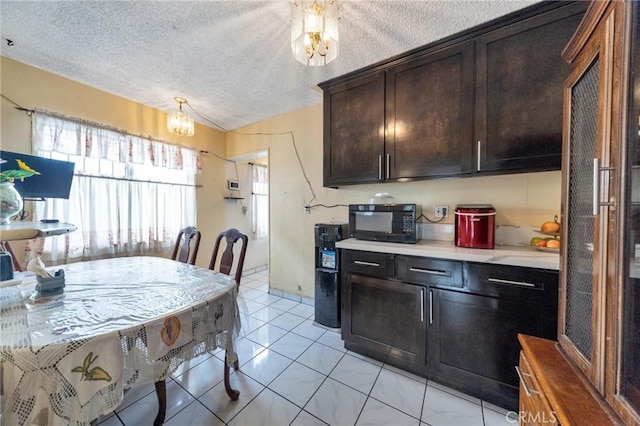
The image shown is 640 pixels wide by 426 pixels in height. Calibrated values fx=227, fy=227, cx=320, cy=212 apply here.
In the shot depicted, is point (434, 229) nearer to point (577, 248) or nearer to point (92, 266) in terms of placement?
point (577, 248)

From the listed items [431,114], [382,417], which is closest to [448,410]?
[382,417]

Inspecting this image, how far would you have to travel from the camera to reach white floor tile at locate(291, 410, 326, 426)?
1.31 metres

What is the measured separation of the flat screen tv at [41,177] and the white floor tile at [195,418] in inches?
75.3

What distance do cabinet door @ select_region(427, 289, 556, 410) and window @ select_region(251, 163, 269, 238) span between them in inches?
132

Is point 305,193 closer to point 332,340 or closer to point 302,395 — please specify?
point 332,340

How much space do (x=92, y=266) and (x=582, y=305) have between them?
2921mm

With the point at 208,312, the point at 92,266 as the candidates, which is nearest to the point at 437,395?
the point at 208,312

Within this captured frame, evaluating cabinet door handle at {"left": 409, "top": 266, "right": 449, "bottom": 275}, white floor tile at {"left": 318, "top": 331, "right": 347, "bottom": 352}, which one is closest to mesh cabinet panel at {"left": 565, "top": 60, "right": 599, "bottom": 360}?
cabinet door handle at {"left": 409, "top": 266, "right": 449, "bottom": 275}

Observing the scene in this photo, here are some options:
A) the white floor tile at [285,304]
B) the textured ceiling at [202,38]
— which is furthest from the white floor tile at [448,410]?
the textured ceiling at [202,38]

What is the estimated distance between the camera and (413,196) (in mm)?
2260

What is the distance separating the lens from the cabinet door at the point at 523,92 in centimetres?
142

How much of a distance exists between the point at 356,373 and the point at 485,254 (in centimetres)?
127

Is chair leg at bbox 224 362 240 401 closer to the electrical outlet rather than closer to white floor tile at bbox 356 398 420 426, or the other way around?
white floor tile at bbox 356 398 420 426

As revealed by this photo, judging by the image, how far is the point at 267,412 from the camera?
1.39 meters
